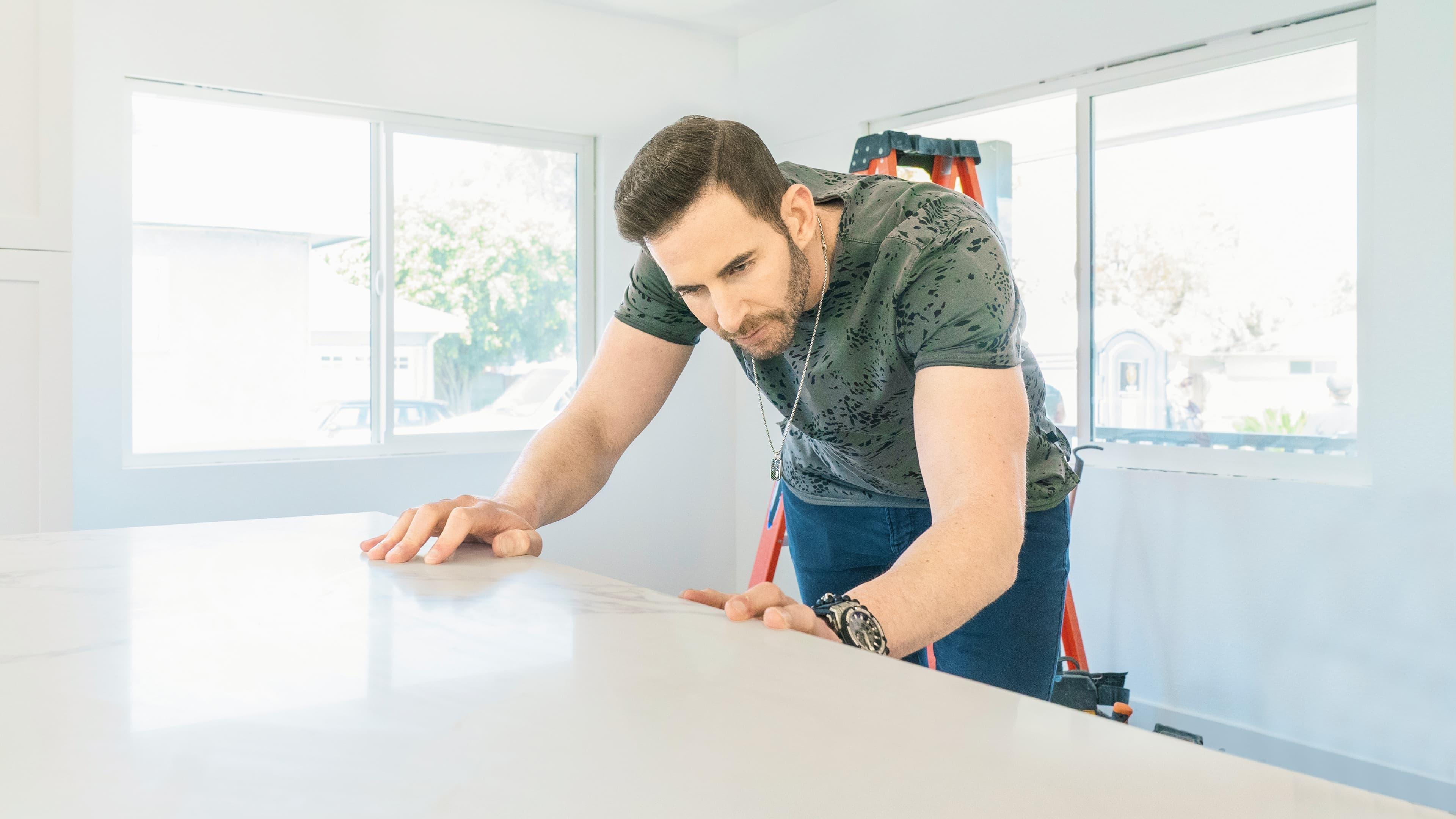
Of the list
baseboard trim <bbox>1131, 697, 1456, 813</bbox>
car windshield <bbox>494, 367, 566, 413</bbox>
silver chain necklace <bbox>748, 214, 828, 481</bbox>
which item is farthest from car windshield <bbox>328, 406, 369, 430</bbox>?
baseboard trim <bbox>1131, 697, 1456, 813</bbox>

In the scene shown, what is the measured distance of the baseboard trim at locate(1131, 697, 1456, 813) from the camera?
2590mm

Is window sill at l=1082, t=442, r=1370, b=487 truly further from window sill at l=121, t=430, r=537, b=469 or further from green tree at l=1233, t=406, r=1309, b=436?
window sill at l=121, t=430, r=537, b=469

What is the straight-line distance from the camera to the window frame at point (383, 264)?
138 inches

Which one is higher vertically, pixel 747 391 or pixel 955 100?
pixel 955 100

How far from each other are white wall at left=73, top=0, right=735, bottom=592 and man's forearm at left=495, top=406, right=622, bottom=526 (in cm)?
266

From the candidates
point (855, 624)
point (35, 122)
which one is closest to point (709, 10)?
point (35, 122)

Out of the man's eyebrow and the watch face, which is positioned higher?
the man's eyebrow

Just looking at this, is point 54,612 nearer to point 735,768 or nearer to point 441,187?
point 735,768

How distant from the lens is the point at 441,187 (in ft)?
13.7

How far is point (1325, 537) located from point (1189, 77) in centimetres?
148

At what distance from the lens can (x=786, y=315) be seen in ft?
4.14

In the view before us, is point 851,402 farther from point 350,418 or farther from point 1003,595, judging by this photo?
point 350,418

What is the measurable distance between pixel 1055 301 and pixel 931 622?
3.01m

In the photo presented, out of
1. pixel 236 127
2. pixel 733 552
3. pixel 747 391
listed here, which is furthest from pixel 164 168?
pixel 733 552
